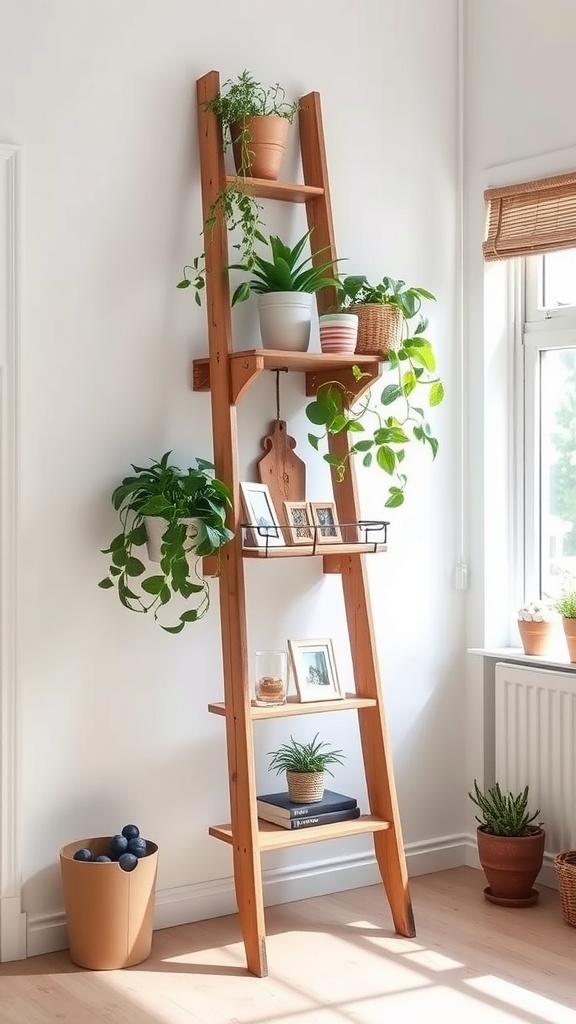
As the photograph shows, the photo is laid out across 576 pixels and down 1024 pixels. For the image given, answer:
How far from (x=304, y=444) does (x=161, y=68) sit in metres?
1.12

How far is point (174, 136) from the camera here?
3289mm

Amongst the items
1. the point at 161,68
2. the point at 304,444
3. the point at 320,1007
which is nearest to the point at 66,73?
the point at 161,68

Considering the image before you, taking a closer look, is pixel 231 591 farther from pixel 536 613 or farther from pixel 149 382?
pixel 536 613

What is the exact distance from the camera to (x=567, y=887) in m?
3.29

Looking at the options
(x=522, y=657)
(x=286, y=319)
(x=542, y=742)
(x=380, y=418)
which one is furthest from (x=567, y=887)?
(x=286, y=319)

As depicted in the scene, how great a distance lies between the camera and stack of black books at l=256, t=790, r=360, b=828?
126 inches

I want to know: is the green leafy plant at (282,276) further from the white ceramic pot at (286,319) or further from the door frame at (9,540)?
the door frame at (9,540)

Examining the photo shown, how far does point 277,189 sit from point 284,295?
1.07 feet

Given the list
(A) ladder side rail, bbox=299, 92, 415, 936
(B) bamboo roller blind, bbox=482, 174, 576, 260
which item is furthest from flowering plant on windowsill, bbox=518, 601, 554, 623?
(B) bamboo roller blind, bbox=482, 174, 576, 260

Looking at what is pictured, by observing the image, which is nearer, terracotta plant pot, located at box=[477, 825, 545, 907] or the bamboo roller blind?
terracotta plant pot, located at box=[477, 825, 545, 907]

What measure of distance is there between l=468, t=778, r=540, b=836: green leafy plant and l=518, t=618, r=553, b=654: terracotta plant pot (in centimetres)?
42

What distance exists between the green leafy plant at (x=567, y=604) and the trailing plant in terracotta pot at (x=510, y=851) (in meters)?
0.54

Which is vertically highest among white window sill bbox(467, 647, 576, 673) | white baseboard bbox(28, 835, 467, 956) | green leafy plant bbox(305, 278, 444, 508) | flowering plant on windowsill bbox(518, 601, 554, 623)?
green leafy plant bbox(305, 278, 444, 508)

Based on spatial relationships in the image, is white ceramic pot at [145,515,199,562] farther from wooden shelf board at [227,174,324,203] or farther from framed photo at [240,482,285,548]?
wooden shelf board at [227,174,324,203]
